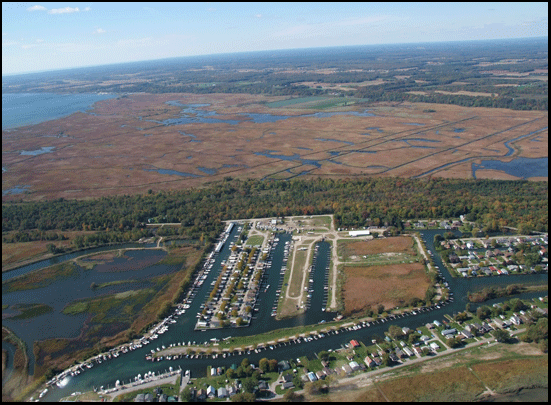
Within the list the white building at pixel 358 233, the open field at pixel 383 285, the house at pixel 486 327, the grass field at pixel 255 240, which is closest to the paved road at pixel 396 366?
the house at pixel 486 327

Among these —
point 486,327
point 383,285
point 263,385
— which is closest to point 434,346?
point 486,327

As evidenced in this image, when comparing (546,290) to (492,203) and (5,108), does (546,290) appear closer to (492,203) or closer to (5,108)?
(492,203)

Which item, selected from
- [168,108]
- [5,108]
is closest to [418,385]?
[168,108]

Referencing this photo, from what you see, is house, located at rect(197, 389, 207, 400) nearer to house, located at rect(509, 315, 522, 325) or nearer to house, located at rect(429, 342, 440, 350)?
house, located at rect(429, 342, 440, 350)

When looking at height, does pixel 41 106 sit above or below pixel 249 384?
above

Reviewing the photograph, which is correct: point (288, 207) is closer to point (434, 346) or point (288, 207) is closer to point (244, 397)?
point (434, 346)

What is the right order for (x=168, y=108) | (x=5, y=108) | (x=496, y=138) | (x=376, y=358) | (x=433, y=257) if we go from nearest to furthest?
1. (x=376, y=358)
2. (x=433, y=257)
3. (x=496, y=138)
4. (x=168, y=108)
5. (x=5, y=108)

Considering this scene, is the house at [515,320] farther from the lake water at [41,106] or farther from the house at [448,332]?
the lake water at [41,106]
